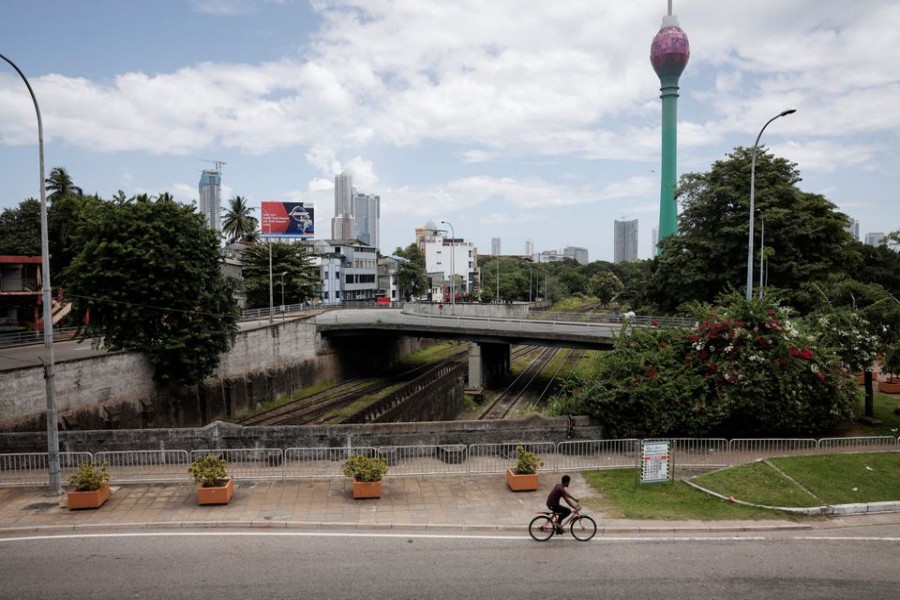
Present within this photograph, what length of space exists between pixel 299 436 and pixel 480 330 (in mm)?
24557

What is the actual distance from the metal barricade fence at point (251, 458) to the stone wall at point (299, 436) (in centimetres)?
55

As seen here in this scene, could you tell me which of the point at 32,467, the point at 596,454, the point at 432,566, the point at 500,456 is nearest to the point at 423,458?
the point at 500,456

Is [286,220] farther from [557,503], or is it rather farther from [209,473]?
[557,503]

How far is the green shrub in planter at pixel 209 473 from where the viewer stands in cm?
1420

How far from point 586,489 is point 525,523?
3.09m

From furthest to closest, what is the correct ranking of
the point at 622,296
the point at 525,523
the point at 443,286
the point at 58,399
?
the point at 443,286
the point at 622,296
the point at 58,399
the point at 525,523

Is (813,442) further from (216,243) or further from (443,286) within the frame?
(443,286)

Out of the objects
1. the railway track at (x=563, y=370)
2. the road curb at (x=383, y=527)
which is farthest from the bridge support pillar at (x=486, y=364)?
the road curb at (x=383, y=527)

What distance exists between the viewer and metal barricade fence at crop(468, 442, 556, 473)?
1727 centimetres

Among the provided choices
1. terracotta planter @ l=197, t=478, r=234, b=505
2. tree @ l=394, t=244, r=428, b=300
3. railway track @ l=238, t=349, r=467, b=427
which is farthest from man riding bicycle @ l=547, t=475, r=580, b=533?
tree @ l=394, t=244, r=428, b=300

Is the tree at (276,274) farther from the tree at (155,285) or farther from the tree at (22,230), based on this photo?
the tree at (155,285)

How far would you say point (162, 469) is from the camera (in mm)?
16688

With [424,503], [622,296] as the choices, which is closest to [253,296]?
[622,296]

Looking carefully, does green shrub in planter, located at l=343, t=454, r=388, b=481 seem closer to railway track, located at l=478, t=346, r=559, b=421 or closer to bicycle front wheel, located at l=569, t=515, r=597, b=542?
bicycle front wheel, located at l=569, t=515, r=597, b=542
